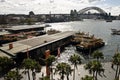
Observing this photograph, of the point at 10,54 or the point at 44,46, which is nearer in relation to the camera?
the point at 10,54

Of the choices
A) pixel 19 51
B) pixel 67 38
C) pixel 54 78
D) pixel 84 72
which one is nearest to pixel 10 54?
pixel 19 51

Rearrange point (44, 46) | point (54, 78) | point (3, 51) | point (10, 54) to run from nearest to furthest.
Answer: point (54, 78) → point (10, 54) → point (3, 51) → point (44, 46)

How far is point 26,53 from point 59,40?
4230 cm

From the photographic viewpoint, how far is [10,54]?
80.9 metres

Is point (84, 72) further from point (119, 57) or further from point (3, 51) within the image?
point (3, 51)

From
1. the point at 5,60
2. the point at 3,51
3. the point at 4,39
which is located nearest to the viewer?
the point at 5,60

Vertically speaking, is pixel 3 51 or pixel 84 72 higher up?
pixel 3 51

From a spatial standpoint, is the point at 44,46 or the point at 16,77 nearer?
the point at 16,77

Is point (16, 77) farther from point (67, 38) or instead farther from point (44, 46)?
point (67, 38)

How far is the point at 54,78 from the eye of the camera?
6412cm

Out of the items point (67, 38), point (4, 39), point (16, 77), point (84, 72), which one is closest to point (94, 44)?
point (67, 38)

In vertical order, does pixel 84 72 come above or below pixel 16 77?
below

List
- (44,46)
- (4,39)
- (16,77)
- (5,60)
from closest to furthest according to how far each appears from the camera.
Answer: (16,77) → (5,60) → (44,46) → (4,39)

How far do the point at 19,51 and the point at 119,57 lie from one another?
4618 cm
